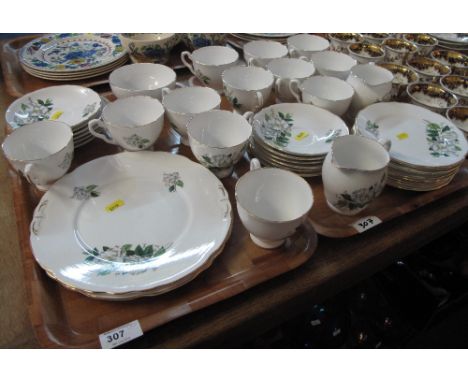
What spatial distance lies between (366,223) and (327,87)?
1.60ft

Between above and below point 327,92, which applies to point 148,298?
below

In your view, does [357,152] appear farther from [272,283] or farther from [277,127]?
[272,283]

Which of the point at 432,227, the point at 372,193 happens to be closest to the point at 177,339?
the point at 372,193

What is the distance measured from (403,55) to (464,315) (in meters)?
0.96

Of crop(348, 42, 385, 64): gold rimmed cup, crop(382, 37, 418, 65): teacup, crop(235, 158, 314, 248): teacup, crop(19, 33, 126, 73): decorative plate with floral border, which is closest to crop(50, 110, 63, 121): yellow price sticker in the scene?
crop(19, 33, 126, 73): decorative plate with floral border

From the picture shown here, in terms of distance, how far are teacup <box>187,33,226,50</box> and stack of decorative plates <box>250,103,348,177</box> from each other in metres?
0.47

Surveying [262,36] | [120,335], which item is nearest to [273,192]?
[120,335]

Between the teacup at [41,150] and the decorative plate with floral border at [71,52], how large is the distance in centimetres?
40

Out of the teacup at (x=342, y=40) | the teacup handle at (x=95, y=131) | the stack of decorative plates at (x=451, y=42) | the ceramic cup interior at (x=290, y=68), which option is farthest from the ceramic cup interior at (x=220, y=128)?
the stack of decorative plates at (x=451, y=42)

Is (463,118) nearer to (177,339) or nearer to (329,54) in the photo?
(329,54)

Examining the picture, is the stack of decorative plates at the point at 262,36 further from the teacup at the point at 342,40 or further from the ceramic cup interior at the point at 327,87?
the ceramic cup interior at the point at 327,87

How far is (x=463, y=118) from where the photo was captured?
1.08 m

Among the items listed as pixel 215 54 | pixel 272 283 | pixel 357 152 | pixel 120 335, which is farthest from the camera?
pixel 215 54

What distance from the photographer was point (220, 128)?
926 millimetres
